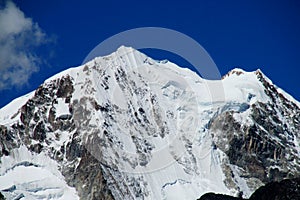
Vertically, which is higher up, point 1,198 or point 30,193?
point 30,193

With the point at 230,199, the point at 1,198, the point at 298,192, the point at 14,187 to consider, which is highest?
the point at 14,187

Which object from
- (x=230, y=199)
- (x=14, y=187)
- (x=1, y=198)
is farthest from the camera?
(x=14, y=187)

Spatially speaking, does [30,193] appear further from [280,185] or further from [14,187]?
[280,185]

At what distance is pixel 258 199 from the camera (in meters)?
36.7

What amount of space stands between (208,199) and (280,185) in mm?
5641

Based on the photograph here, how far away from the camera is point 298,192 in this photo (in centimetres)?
3500

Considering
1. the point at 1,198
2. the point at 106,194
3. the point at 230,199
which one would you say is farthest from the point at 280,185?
the point at 106,194

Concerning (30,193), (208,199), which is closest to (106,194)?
(30,193)

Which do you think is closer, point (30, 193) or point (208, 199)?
point (208, 199)

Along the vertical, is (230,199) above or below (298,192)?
above

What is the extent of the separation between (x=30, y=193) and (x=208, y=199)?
165975 millimetres

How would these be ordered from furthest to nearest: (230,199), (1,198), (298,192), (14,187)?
(14,187)
(1,198)
(230,199)
(298,192)

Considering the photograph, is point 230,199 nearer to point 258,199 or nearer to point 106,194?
point 258,199

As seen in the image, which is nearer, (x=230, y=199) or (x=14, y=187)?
(x=230, y=199)
